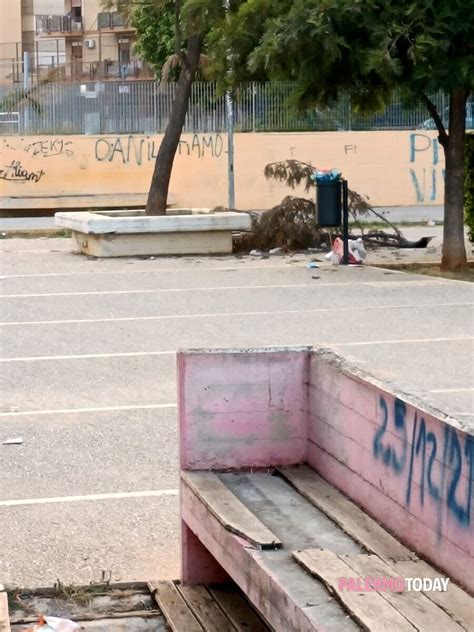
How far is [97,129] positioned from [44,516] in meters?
26.1

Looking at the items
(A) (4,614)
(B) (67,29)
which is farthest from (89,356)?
(B) (67,29)

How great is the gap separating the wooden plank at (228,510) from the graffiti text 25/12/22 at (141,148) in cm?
2711

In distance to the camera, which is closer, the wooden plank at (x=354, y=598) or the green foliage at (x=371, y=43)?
the wooden plank at (x=354, y=598)

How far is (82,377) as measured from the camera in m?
10.1

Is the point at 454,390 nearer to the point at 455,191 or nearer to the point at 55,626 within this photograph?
the point at 55,626

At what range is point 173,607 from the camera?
493cm

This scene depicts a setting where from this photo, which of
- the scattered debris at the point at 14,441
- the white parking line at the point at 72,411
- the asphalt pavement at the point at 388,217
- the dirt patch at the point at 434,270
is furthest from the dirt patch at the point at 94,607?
the asphalt pavement at the point at 388,217

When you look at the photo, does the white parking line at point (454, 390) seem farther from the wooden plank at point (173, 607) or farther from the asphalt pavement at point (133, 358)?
the wooden plank at point (173, 607)

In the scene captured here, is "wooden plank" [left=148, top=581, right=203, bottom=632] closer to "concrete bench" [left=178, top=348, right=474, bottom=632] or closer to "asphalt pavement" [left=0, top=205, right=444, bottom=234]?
"concrete bench" [left=178, top=348, right=474, bottom=632]

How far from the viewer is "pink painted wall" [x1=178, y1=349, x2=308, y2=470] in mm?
5156

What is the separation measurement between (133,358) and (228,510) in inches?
248

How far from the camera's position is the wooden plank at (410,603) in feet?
11.9

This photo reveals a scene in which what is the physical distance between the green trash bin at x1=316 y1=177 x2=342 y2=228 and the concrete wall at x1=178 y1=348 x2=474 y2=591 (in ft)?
43.2

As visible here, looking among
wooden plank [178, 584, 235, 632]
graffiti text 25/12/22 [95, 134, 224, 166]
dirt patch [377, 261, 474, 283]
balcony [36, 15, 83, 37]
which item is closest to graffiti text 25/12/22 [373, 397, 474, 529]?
wooden plank [178, 584, 235, 632]
